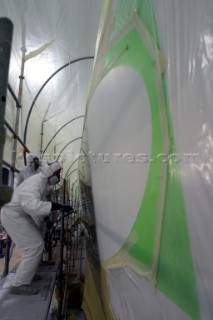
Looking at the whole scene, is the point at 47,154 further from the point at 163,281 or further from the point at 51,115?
the point at 163,281

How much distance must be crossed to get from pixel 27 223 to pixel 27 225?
2cm

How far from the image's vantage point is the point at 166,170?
822mm

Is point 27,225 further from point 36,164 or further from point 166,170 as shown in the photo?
point 166,170

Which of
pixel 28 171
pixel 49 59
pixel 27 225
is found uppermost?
pixel 49 59

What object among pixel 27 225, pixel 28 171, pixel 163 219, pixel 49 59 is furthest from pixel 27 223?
pixel 49 59

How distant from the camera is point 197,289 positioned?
66cm

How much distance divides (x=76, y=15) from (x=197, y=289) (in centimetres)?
323

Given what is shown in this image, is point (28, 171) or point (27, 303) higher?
point (28, 171)

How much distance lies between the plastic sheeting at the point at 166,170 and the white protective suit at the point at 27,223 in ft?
3.96

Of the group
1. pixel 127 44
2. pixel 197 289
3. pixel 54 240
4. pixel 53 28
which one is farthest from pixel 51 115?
pixel 197 289

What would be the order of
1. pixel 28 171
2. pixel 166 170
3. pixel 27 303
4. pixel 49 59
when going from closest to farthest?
1. pixel 166 170
2. pixel 27 303
3. pixel 28 171
4. pixel 49 59

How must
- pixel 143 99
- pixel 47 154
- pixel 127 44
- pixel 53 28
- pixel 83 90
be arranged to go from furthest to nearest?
pixel 47 154
pixel 83 90
pixel 53 28
pixel 127 44
pixel 143 99

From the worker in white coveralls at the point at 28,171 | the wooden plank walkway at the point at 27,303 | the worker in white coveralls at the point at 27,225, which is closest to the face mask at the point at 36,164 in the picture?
the worker in white coveralls at the point at 28,171

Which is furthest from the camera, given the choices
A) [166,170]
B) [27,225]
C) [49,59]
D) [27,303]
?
[49,59]
